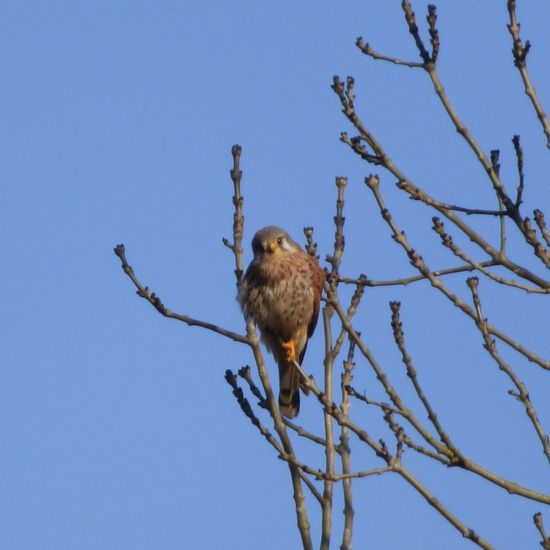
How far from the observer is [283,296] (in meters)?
6.64

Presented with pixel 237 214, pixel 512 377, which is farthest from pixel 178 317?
pixel 512 377

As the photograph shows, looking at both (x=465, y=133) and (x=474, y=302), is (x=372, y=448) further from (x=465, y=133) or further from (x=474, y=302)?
(x=465, y=133)

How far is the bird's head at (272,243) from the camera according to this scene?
22.1 ft

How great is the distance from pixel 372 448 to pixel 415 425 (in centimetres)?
16

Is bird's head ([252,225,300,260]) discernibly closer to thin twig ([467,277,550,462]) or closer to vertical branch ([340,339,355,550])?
vertical branch ([340,339,355,550])

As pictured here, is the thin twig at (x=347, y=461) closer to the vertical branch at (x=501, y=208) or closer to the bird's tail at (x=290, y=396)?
the vertical branch at (x=501, y=208)

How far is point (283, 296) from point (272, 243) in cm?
35

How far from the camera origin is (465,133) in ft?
11.9

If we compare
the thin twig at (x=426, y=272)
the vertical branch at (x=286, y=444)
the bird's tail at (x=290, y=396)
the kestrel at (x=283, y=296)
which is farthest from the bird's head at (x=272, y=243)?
the thin twig at (x=426, y=272)

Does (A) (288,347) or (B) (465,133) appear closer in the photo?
(B) (465,133)

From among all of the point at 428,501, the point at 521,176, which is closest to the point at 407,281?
the point at 521,176

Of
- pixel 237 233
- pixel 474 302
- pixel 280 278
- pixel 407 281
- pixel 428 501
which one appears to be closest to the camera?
pixel 428 501

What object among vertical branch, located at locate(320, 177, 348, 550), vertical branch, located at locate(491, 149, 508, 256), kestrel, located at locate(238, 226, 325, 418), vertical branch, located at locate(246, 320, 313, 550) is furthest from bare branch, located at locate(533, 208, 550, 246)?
kestrel, located at locate(238, 226, 325, 418)

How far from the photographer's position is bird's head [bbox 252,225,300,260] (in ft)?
22.1
